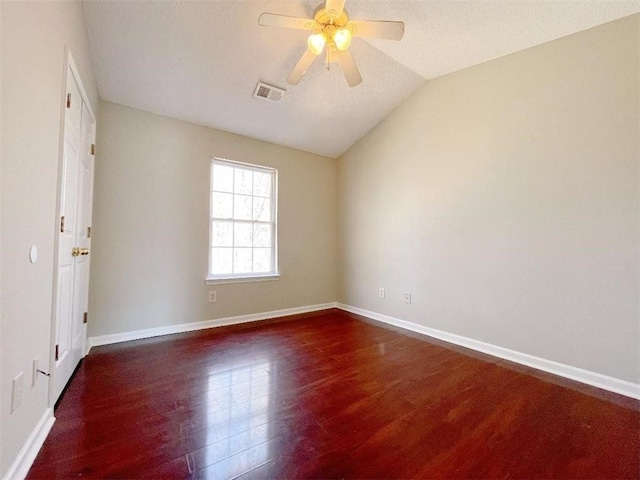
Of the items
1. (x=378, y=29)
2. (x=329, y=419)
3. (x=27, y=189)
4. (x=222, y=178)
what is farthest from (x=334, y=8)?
(x=329, y=419)

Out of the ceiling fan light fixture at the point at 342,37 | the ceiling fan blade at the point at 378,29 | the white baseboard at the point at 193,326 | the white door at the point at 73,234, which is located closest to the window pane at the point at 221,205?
the white door at the point at 73,234

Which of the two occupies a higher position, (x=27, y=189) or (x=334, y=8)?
(x=334, y=8)

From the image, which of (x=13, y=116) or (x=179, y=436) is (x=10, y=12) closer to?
(x=13, y=116)

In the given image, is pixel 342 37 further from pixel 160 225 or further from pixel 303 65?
pixel 160 225

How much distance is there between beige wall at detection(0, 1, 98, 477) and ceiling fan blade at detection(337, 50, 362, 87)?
1.67 meters

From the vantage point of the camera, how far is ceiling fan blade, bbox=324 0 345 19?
68.1 inches

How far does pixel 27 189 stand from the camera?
1.19 meters

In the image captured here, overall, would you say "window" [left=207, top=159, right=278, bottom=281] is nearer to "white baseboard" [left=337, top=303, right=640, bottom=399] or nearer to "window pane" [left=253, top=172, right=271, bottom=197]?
"window pane" [left=253, top=172, right=271, bottom=197]

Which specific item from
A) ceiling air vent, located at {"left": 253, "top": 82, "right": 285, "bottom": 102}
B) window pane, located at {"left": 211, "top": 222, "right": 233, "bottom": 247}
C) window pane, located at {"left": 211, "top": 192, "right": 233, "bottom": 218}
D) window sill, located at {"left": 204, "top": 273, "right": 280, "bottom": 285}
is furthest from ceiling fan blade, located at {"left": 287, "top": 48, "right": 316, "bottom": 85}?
window sill, located at {"left": 204, "top": 273, "right": 280, "bottom": 285}

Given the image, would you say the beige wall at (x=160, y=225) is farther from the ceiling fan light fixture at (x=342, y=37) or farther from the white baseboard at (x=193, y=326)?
the ceiling fan light fixture at (x=342, y=37)

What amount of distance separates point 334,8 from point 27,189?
76.2 inches

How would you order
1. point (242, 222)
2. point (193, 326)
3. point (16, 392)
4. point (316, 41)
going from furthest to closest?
point (242, 222), point (193, 326), point (316, 41), point (16, 392)

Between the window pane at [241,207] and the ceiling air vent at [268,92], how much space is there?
1227mm

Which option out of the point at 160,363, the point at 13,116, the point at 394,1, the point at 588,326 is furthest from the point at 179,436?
the point at 394,1
